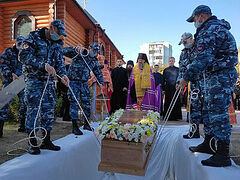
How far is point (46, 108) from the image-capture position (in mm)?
2861

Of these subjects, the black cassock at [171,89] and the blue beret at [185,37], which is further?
the black cassock at [171,89]

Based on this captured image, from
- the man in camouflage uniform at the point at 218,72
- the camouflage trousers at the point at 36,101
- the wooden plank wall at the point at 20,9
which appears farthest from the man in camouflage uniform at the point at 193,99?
the wooden plank wall at the point at 20,9

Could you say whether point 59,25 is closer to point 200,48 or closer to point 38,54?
point 38,54

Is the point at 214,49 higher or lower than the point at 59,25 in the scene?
lower

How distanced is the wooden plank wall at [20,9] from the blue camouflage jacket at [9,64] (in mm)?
4736

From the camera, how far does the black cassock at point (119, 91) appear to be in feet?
24.0

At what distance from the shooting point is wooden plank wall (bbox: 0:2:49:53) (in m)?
8.53

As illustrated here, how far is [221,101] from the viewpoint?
2.33 meters

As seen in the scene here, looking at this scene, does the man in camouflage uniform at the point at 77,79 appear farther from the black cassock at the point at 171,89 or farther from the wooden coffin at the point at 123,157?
the black cassock at the point at 171,89

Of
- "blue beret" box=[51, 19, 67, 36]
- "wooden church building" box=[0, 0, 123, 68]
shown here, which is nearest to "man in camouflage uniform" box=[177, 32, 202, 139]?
"blue beret" box=[51, 19, 67, 36]

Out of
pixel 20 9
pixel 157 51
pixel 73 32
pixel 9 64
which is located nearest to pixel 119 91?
pixel 9 64

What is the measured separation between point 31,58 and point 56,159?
1474 millimetres

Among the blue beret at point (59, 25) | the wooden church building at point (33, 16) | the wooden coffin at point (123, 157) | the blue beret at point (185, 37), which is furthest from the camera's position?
the wooden church building at point (33, 16)

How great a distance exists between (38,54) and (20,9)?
7804 millimetres
